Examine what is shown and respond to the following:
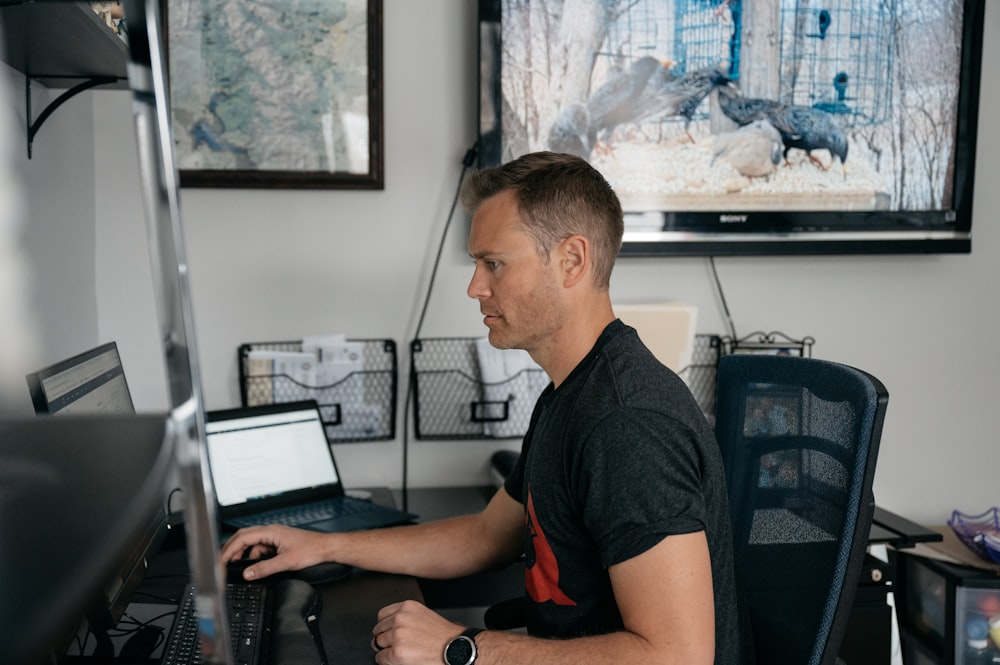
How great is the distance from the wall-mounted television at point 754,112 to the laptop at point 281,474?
2.35ft

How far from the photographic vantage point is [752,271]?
2.18m

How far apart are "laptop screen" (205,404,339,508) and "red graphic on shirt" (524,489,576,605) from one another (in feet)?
2.25

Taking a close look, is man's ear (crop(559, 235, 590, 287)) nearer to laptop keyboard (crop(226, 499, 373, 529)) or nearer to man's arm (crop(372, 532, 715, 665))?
man's arm (crop(372, 532, 715, 665))

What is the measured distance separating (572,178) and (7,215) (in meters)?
0.86

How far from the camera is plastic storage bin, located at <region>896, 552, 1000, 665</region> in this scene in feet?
6.21

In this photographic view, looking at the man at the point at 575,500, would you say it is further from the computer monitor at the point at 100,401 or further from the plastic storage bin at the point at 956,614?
the plastic storage bin at the point at 956,614

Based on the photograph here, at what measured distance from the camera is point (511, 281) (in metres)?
1.32

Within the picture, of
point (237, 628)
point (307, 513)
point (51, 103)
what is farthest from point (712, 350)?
point (51, 103)

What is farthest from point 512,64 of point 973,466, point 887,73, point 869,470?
point 973,466

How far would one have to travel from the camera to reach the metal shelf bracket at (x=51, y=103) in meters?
1.51

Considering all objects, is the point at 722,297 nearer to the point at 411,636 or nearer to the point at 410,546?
the point at 410,546

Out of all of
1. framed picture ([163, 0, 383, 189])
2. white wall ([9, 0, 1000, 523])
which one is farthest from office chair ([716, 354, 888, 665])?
framed picture ([163, 0, 383, 189])

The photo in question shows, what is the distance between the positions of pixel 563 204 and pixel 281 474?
2.76 ft

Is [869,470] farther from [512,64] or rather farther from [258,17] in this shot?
[258,17]
